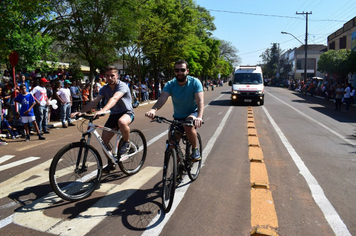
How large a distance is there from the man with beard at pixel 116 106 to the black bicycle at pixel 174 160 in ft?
2.81

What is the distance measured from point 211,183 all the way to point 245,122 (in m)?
7.66

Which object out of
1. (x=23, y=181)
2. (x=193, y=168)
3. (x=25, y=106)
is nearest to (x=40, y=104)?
(x=25, y=106)

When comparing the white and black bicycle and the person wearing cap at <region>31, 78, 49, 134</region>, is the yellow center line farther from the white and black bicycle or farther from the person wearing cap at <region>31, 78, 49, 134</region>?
the person wearing cap at <region>31, 78, 49, 134</region>

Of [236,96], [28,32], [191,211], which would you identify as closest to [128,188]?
[191,211]

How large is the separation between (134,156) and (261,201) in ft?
7.66

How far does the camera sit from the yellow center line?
355cm

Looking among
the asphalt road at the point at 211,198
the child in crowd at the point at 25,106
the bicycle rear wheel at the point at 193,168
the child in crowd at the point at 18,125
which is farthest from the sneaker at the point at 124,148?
the child in crowd at the point at 18,125

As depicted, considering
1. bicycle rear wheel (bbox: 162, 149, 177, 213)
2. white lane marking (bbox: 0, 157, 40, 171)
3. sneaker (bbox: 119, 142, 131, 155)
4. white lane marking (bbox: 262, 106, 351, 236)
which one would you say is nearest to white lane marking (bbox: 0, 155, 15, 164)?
white lane marking (bbox: 0, 157, 40, 171)

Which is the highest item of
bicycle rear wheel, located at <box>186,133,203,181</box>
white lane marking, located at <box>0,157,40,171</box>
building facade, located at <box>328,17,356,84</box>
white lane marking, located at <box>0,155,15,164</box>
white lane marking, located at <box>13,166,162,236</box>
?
building facade, located at <box>328,17,356,84</box>

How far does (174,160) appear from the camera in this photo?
13.1 feet

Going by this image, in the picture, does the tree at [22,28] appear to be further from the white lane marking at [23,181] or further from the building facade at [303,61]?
the building facade at [303,61]

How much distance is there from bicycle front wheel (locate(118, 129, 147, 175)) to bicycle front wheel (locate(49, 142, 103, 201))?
2.11ft

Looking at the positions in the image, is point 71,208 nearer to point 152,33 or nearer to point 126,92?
point 126,92

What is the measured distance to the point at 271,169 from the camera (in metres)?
5.80
